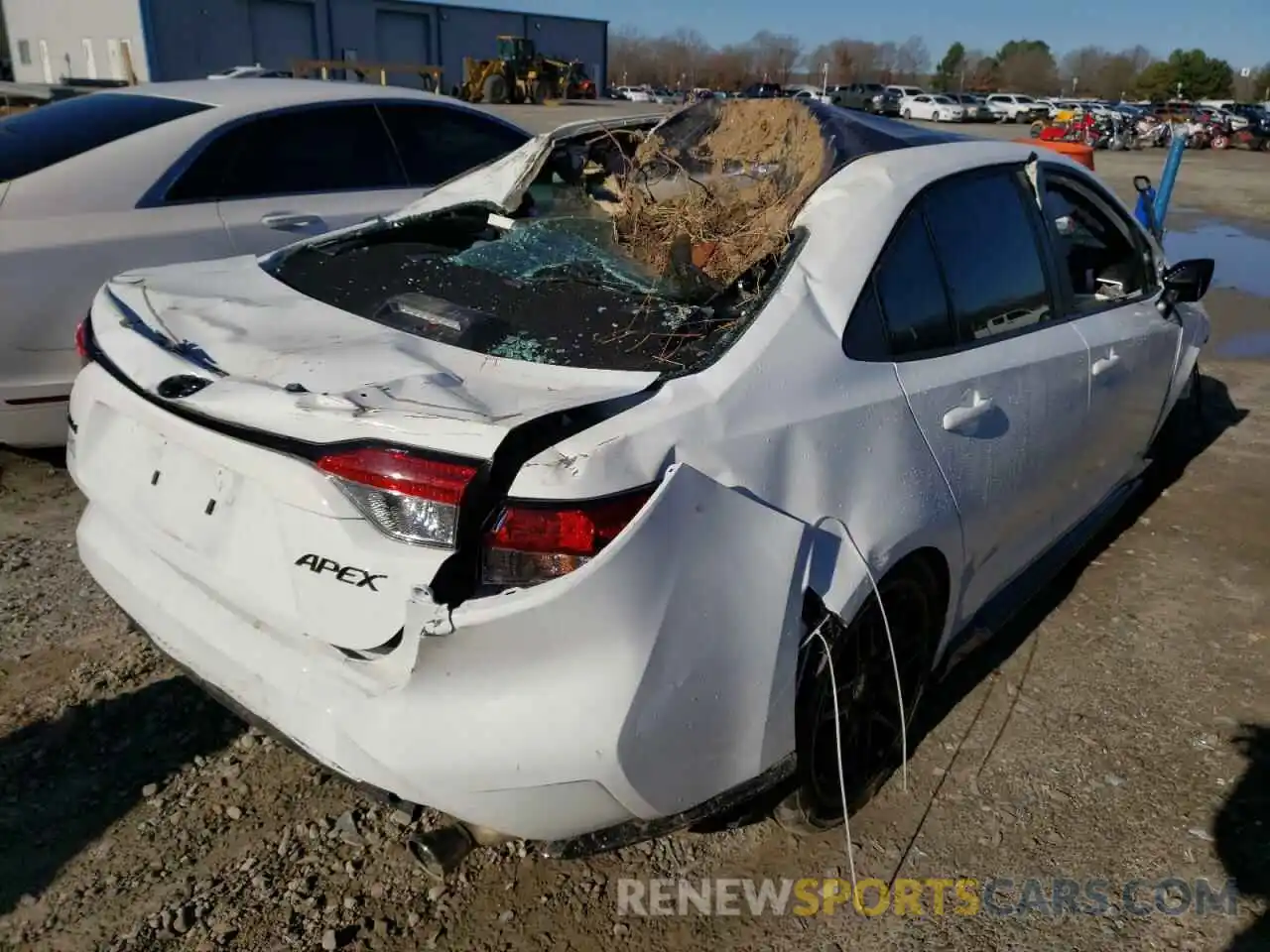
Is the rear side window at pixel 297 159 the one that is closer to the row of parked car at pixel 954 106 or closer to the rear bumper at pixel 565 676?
the rear bumper at pixel 565 676

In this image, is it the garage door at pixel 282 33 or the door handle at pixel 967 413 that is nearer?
the door handle at pixel 967 413

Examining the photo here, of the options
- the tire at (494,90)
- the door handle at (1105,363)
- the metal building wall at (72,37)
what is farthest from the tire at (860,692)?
the metal building wall at (72,37)

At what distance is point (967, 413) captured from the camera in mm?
2684

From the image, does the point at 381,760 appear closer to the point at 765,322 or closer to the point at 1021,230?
the point at 765,322

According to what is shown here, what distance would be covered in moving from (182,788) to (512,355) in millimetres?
1454

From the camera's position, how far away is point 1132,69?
8838 cm

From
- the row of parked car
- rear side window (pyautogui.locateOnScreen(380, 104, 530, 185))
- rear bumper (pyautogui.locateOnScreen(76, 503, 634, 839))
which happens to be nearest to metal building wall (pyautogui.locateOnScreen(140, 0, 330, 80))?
the row of parked car

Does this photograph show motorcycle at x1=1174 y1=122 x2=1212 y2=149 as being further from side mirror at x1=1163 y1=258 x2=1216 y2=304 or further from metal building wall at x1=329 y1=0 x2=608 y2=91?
side mirror at x1=1163 y1=258 x2=1216 y2=304

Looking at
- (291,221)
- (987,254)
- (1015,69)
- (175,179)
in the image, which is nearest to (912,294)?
(987,254)

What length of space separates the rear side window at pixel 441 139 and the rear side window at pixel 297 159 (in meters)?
0.09

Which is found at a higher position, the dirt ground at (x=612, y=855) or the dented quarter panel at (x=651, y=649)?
the dented quarter panel at (x=651, y=649)

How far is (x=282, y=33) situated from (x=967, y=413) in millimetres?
46412

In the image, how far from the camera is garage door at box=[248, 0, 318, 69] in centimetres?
4131

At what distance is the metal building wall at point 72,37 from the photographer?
3912cm
